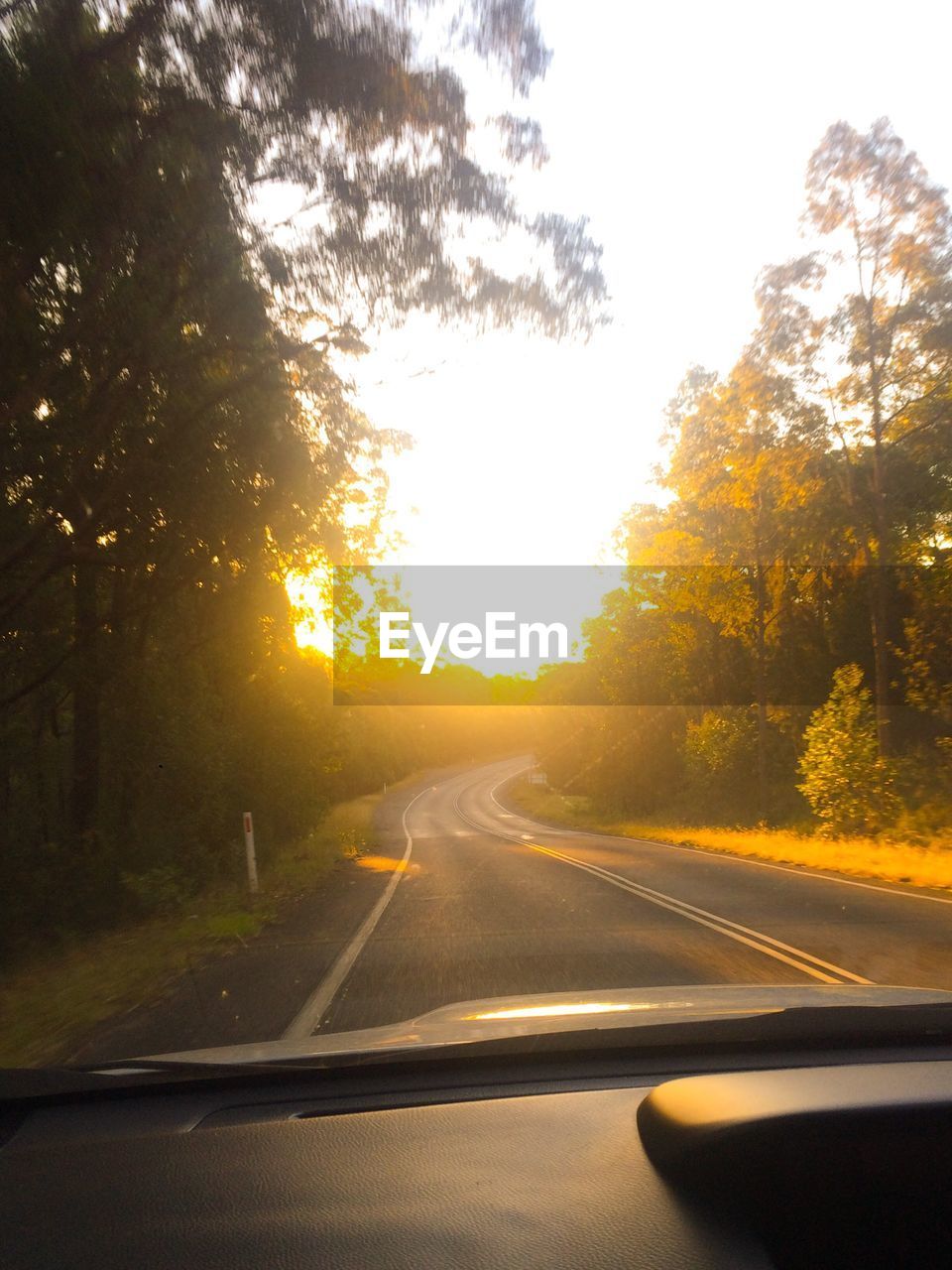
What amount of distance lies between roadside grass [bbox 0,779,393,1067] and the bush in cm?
1295

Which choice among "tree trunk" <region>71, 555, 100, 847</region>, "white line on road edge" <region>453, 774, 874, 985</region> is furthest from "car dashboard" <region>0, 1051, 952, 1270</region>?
"tree trunk" <region>71, 555, 100, 847</region>

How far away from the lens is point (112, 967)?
30.5 ft

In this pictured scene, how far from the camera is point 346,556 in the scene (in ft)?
61.8

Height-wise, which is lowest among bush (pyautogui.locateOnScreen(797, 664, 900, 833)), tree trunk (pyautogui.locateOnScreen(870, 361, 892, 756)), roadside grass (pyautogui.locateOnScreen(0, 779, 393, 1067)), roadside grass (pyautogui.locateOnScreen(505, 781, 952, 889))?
roadside grass (pyautogui.locateOnScreen(505, 781, 952, 889))

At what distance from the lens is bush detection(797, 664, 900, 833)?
21.7 metres

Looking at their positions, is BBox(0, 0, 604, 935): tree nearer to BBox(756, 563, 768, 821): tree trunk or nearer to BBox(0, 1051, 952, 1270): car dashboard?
BBox(0, 1051, 952, 1270): car dashboard

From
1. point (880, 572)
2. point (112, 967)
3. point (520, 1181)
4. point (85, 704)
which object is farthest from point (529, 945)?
point (880, 572)

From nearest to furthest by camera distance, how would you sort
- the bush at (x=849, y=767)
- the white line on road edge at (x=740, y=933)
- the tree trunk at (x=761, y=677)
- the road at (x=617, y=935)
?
the road at (x=617, y=935)
the white line on road edge at (x=740, y=933)
the bush at (x=849, y=767)
the tree trunk at (x=761, y=677)

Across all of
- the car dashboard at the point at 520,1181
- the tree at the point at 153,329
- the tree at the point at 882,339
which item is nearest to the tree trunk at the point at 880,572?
the tree at the point at 882,339

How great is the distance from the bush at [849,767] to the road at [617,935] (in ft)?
20.1

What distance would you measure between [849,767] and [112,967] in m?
18.0

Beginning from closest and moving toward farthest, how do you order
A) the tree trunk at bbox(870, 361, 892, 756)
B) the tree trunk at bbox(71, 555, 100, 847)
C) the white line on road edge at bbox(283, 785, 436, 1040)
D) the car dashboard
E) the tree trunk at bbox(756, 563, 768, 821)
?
the car dashboard
the white line on road edge at bbox(283, 785, 436, 1040)
the tree trunk at bbox(71, 555, 100, 847)
the tree trunk at bbox(870, 361, 892, 756)
the tree trunk at bbox(756, 563, 768, 821)

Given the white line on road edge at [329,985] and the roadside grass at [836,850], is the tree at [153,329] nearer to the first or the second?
the white line on road edge at [329,985]

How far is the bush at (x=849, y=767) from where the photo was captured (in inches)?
855
